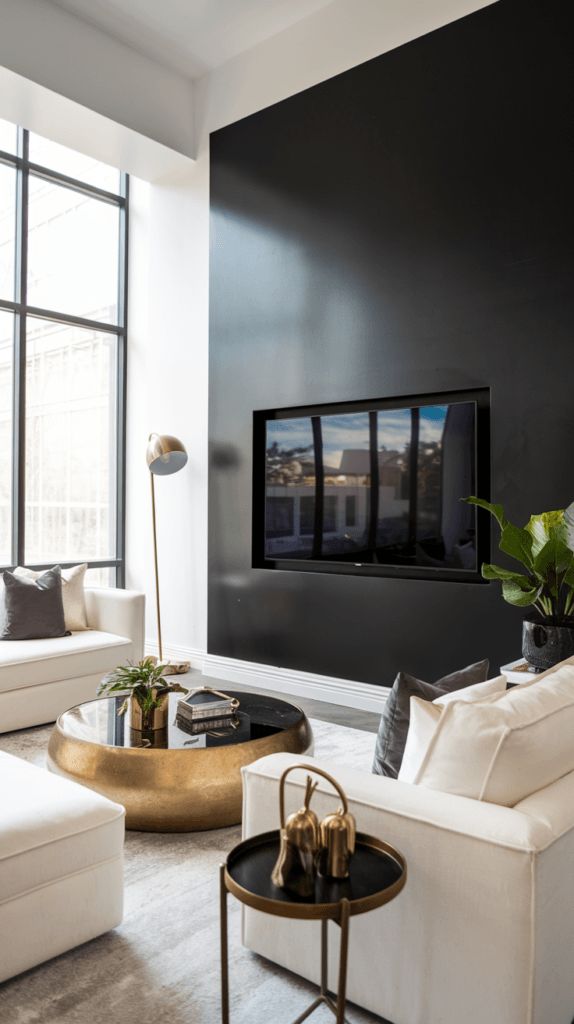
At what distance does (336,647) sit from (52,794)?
272 cm

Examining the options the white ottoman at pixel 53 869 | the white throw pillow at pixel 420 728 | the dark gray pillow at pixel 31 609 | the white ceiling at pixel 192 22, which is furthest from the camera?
the white ceiling at pixel 192 22

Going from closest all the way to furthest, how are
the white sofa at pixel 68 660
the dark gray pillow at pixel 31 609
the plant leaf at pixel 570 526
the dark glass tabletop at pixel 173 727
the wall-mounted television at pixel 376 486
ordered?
the dark glass tabletop at pixel 173 727
the plant leaf at pixel 570 526
the white sofa at pixel 68 660
the wall-mounted television at pixel 376 486
the dark gray pillow at pixel 31 609

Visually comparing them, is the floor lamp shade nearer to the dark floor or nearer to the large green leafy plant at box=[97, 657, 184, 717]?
the dark floor

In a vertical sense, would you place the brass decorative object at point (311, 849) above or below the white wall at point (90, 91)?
below

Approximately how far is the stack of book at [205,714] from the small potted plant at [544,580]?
1.20 meters

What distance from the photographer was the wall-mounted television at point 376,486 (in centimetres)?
407

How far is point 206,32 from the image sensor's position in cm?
507

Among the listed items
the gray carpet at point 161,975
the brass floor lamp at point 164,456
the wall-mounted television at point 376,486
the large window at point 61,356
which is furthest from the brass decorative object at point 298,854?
the large window at point 61,356

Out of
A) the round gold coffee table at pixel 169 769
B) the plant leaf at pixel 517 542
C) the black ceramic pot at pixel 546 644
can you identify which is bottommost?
the round gold coffee table at pixel 169 769

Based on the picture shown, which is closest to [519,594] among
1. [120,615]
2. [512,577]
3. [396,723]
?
[512,577]

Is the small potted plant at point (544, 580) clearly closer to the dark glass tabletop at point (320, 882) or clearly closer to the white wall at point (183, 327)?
the dark glass tabletop at point (320, 882)

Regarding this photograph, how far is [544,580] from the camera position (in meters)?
3.08

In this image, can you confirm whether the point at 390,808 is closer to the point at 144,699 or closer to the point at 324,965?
the point at 324,965

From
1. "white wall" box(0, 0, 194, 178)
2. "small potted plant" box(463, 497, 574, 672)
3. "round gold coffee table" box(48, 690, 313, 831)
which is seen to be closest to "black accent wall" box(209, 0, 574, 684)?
"white wall" box(0, 0, 194, 178)
